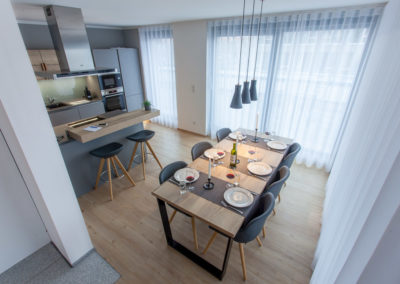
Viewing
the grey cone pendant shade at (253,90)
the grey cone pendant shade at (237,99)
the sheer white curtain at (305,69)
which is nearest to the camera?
the grey cone pendant shade at (237,99)

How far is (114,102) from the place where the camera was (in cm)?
539

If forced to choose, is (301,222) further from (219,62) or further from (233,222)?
(219,62)

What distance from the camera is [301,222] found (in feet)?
8.74

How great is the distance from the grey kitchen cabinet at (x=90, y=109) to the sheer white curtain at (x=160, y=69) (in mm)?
1511

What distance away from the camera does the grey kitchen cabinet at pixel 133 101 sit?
5.80 metres

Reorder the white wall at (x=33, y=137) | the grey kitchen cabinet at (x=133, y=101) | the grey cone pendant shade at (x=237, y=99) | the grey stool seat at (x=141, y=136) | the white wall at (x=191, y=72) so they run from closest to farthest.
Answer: the white wall at (x=33, y=137) → the grey cone pendant shade at (x=237, y=99) → the grey stool seat at (x=141, y=136) → the white wall at (x=191, y=72) → the grey kitchen cabinet at (x=133, y=101)

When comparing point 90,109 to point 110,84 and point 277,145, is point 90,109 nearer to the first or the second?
point 110,84

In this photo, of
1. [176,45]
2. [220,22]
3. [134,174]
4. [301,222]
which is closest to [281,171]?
[301,222]

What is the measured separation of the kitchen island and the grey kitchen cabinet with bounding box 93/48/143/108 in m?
2.25

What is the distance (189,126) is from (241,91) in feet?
10.4

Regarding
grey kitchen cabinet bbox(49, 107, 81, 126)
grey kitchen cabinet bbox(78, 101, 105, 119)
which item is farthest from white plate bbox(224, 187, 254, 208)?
grey kitchen cabinet bbox(78, 101, 105, 119)

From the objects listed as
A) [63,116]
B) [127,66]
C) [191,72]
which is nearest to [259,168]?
[191,72]

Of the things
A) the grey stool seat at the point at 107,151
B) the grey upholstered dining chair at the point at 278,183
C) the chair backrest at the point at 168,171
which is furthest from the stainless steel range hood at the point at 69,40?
the grey upholstered dining chair at the point at 278,183

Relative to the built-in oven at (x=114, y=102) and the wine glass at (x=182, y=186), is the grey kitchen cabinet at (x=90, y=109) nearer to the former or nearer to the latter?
the built-in oven at (x=114, y=102)
